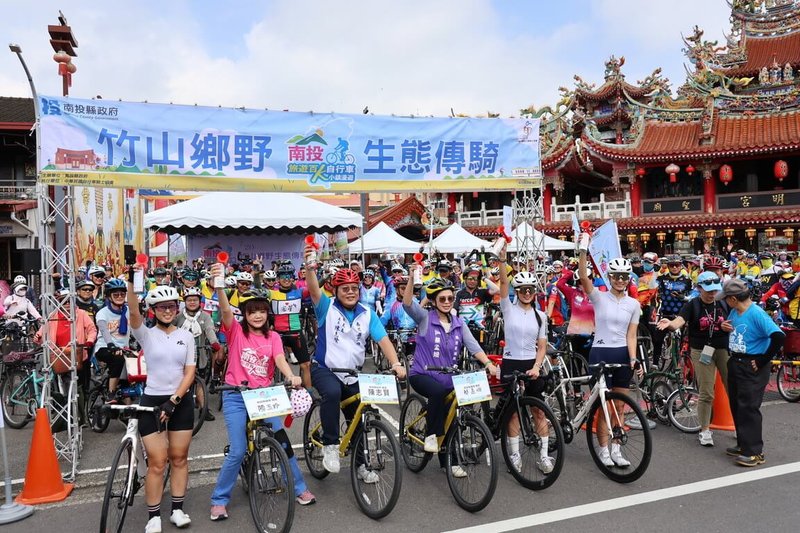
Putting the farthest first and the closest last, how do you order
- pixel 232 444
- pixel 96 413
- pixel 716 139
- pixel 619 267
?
pixel 716 139
pixel 96 413
pixel 619 267
pixel 232 444

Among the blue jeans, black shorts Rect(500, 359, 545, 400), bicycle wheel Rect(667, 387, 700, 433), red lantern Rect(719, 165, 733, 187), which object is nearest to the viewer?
the blue jeans

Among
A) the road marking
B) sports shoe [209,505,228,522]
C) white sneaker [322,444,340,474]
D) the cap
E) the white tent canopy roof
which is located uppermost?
the white tent canopy roof

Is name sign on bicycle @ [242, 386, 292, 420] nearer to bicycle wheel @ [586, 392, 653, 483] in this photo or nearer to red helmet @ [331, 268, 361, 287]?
red helmet @ [331, 268, 361, 287]

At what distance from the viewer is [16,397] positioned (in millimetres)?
7891

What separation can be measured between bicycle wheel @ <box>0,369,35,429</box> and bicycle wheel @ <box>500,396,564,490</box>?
6520mm

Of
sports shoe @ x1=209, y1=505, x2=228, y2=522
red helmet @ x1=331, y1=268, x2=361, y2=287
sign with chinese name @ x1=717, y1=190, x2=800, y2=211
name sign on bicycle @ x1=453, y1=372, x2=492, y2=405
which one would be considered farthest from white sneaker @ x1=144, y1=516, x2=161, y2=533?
sign with chinese name @ x1=717, y1=190, x2=800, y2=211

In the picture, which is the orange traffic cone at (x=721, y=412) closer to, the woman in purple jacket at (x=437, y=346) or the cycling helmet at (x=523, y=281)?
the cycling helmet at (x=523, y=281)

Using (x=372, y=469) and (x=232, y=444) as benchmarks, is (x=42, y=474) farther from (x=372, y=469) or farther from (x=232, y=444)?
(x=372, y=469)

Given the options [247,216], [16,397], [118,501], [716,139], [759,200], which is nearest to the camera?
[118,501]

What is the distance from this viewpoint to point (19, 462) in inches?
259

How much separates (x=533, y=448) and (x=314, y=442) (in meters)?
2.16

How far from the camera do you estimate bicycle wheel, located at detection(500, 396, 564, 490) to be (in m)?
5.38

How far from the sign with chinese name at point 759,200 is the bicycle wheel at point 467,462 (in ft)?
89.4

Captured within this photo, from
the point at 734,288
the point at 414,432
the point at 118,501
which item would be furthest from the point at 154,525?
the point at 734,288
